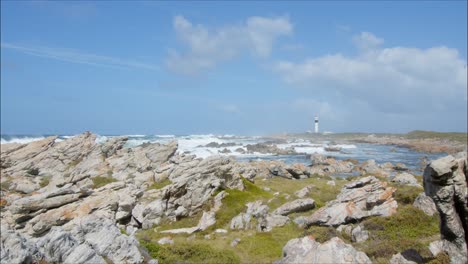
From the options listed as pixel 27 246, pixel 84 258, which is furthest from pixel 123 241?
pixel 27 246

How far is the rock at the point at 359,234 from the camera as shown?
2228cm

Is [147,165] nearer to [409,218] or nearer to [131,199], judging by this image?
[131,199]

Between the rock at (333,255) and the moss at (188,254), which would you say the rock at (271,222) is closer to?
the moss at (188,254)

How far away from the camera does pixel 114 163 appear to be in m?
56.2

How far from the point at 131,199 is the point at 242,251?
1318cm

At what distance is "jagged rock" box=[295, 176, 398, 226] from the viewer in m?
26.0

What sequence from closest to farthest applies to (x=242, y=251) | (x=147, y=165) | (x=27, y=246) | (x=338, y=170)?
(x=27, y=246), (x=242, y=251), (x=147, y=165), (x=338, y=170)

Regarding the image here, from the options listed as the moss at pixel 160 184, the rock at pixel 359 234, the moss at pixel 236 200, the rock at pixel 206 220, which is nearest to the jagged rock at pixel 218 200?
the moss at pixel 236 200

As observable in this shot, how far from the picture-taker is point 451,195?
12.9m

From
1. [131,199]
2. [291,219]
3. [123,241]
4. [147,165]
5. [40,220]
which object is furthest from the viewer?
[147,165]

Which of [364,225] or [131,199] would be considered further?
[131,199]

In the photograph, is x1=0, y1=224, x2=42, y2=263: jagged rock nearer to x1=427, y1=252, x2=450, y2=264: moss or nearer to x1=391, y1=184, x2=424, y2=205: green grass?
x1=427, y1=252, x2=450, y2=264: moss

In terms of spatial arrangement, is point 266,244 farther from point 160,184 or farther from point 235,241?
point 160,184

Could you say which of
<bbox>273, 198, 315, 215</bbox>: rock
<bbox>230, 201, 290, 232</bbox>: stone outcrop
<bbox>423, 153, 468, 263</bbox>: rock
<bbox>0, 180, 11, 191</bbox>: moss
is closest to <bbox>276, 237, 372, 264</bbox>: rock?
<bbox>423, 153, 468, 263</bbox>: rock
